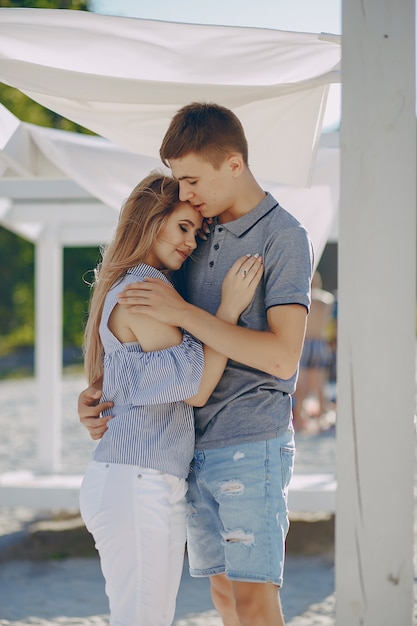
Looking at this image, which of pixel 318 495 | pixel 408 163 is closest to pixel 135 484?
pixel 408 163

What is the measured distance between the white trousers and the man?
0.17 m

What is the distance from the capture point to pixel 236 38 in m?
2.76

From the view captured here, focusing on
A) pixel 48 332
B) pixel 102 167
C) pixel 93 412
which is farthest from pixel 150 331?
pixel 48 332

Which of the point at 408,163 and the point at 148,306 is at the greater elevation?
the point at 408,163

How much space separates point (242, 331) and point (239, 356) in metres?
0.06

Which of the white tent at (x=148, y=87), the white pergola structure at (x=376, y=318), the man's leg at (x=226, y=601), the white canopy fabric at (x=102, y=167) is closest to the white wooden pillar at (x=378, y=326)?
the white pergola structure at (x=376, y=318)

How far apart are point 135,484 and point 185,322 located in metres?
0.43

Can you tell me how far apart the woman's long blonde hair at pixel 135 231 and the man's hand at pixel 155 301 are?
142 mm

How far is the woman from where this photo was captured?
2.21 m

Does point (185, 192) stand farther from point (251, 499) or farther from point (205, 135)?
point (251, 499)

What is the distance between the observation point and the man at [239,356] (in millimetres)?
2248

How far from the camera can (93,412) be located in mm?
2453

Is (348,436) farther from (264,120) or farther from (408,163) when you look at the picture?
(264,120)

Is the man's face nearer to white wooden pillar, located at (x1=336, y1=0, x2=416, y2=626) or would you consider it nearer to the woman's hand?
the woman's hand
